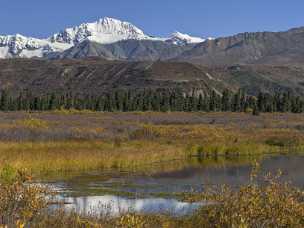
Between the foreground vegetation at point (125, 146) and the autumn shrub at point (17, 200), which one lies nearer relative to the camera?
the autumn shrub at point (17, 200)

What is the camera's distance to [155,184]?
30.4m

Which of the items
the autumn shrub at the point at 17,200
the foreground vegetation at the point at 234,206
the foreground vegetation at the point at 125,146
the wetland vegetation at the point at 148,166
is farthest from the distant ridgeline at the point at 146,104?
the autumn shrub at the point at 17,200

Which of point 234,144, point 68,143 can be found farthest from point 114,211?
point 234,144

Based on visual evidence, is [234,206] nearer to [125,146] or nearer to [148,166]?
[148,166]

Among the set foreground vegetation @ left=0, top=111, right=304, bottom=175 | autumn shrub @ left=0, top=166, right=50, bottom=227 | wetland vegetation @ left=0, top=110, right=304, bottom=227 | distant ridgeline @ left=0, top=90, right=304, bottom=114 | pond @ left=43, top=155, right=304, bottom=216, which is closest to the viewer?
autumn shrub @ left=0, top=166, right=50, bottom=227

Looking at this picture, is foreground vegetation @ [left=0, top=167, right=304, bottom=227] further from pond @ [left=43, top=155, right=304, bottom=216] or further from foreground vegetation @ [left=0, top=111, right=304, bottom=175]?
foreground vegetation @ [left=0, top=111, right=304, bottom=175]

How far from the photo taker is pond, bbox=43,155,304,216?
2305cm

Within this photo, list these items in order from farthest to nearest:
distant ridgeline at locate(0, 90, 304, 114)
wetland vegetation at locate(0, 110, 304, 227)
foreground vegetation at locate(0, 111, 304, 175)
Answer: distant ridgeline at locate(0, 90, 304, 114) → foreground vegetation at locate(0, 111, 304, 175) → wetland vegetation at locate(0, 110, 304, 227)

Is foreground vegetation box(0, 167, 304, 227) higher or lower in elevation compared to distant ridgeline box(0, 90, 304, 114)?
lower

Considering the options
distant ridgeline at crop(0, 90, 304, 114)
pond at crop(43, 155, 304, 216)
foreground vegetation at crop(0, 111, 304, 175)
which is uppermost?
distant ridgeline at crop(0, 90, 304, 114)

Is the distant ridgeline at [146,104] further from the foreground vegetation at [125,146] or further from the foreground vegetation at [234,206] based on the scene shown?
the foreground vegetation at [234,206]

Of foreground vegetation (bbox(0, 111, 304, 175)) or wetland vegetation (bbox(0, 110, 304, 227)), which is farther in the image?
foreground vegetation (bbox(0, 111, 304, 175))

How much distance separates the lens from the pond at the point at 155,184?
23.0m

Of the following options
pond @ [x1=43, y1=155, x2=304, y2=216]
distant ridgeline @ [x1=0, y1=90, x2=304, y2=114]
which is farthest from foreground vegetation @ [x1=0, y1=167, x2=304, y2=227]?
distant ridgeline @ [x1=0, y1=90, x2=304, y2=114]
